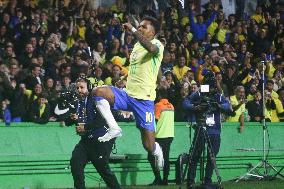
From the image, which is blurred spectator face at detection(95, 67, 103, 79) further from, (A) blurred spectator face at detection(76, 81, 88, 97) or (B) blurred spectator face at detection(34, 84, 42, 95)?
(A) blurred spectator face at detection(76, 81, 88, 97)

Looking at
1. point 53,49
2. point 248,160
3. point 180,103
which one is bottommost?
point 248,160

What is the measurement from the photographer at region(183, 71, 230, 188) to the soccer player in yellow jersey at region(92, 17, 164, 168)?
113 inches

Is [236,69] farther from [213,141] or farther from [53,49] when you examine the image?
[213,141]

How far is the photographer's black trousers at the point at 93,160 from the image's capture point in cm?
1355

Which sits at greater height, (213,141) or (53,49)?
(53,49)

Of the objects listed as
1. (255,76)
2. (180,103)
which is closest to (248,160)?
(180,103)

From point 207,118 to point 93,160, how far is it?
11.0 feet

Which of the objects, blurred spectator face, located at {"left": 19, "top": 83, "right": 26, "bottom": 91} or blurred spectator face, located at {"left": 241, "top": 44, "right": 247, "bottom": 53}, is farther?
blurred spectator face, located at {"left": 241, "top": 44, "right": 247, "bottom": 53}

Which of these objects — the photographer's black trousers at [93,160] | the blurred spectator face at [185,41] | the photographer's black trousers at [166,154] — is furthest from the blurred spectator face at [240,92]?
the photographer's black trousers at [93,160]

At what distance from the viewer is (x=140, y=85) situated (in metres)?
13.2

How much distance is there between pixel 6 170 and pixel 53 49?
14.7 ft

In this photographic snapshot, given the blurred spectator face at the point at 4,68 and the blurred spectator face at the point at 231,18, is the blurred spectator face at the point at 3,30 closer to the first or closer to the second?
the blurred spectator face at the point at 4,68

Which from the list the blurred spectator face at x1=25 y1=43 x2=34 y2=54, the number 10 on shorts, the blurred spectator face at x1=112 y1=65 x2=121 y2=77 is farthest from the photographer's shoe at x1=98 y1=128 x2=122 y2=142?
the blurred spectator face at x1=25 y1=43 x2=34 y2=54

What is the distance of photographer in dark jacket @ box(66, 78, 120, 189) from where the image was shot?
44.5 ft
